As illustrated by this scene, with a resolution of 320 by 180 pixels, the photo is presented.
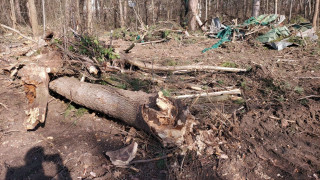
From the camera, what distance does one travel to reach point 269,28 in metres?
7.59

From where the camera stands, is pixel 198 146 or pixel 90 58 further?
pixel 90 58

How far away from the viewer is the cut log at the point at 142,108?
8.57ft

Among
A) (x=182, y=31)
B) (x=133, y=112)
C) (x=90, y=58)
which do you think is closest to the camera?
(x=133, y=112)

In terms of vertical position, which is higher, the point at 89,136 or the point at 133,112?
the point at 133,112

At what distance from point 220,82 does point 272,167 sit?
2.25m

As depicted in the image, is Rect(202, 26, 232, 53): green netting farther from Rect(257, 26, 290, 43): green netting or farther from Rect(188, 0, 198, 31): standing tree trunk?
Rect(188, 0, 198, 31): standing tree trunk

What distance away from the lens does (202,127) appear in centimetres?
300

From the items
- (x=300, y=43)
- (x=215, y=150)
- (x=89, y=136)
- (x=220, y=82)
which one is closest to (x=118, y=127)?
(x=89, y=136)

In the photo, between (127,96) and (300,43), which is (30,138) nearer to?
(127,96)

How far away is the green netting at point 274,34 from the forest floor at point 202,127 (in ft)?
8.88

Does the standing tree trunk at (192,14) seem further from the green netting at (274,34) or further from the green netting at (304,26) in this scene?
the green netting at (304,26)

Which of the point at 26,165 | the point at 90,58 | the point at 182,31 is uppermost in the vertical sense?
the point at 182,31

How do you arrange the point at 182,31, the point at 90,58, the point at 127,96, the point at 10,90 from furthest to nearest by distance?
1. the point at 182,31
2. the point at 90,58
3. the point at 10,90
4. the point at 127,96

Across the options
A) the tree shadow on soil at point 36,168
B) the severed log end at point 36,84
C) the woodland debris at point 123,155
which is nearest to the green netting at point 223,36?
the severed log end at point 36,84
